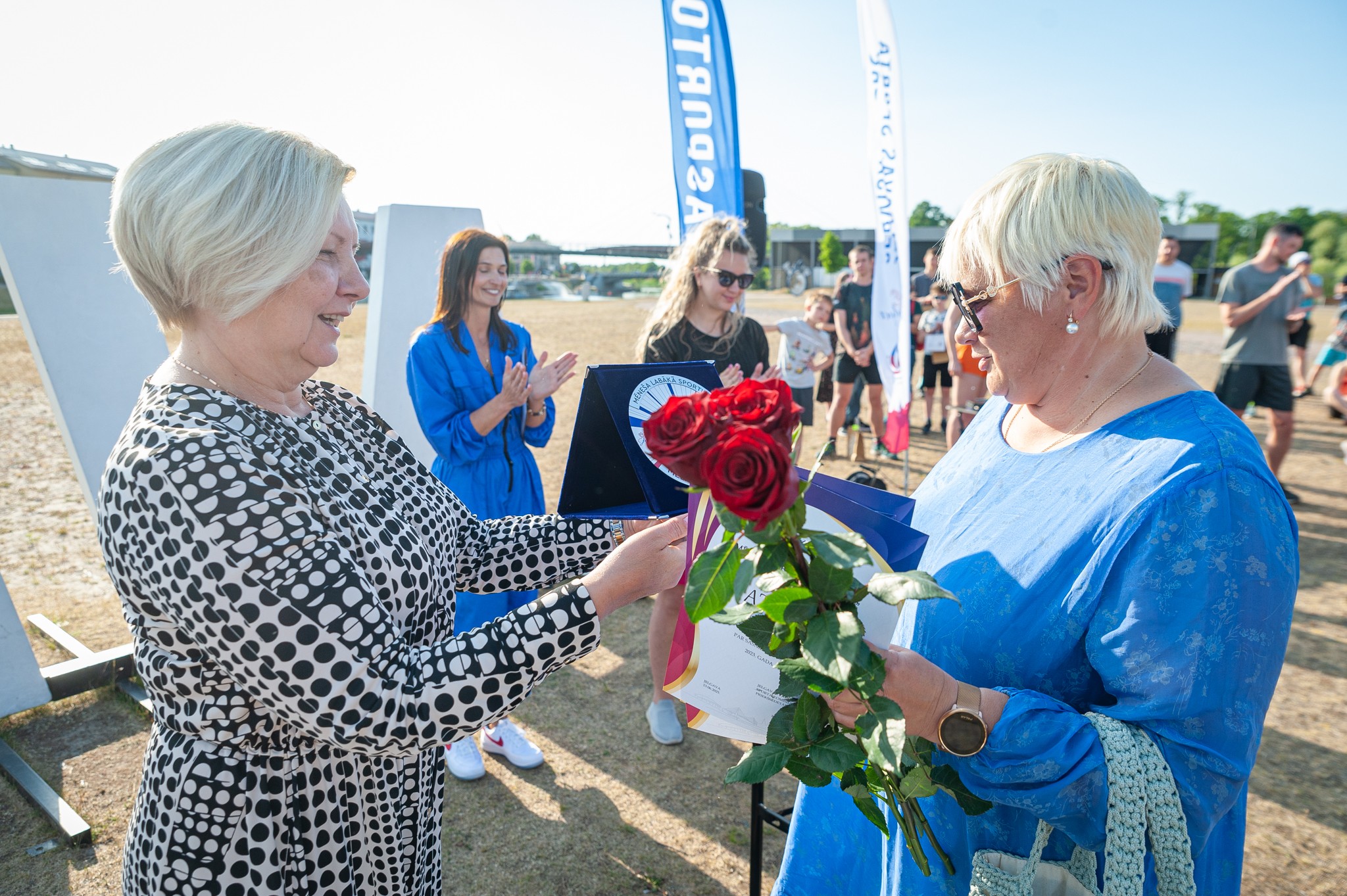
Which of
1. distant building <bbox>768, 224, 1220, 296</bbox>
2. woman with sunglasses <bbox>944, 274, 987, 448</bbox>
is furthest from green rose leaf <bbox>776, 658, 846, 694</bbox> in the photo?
distant building <bbox>768, 224, 1220, 296</bbox>

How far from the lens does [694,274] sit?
3.78 meters

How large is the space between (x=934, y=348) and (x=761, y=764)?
28.4 ft

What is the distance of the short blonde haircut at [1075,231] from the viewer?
133 centimetres

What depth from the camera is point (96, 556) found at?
19.0 feet

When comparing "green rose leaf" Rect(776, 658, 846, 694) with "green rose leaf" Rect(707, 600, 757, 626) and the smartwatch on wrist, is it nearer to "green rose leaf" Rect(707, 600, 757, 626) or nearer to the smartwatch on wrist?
"green rose leaf" Rect(707, 600, 757, 626)

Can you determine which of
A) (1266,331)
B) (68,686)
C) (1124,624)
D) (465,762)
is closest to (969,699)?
(1124,624)

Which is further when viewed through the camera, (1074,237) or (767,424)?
(1074,237)

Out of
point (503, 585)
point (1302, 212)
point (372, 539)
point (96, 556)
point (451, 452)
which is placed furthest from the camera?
point (1302, 212)

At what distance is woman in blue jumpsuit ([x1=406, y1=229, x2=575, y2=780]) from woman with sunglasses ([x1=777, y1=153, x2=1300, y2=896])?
2.19 meters

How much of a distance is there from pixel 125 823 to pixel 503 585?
2458 mm

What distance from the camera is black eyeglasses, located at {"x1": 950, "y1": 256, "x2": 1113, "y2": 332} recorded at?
1.43 m

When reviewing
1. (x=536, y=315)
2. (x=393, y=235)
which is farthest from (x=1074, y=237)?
(x=536, y=315)

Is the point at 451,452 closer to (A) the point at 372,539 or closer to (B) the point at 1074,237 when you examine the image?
(A) the point at 372,539

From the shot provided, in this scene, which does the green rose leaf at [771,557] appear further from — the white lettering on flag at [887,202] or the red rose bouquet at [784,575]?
the white lettering on flag at [887,202]
